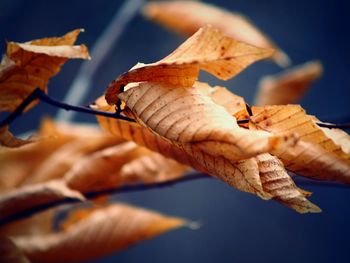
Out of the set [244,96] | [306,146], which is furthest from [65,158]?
[244,96]

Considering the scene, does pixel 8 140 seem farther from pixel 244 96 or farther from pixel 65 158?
pixel 244 96

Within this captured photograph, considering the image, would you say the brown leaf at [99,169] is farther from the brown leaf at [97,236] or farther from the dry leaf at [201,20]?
the dry leaf at [201,20]

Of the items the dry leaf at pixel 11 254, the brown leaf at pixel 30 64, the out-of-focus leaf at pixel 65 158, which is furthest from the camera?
the out-of-focus leaf at pixel 65 158

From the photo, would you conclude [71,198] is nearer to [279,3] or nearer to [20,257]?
[20,257]

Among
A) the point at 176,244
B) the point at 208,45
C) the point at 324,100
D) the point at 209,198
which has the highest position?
the point at 208,45

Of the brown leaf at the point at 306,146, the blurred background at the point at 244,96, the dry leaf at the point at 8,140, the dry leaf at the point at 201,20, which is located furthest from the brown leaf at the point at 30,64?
the blurred background at the point at 244,96

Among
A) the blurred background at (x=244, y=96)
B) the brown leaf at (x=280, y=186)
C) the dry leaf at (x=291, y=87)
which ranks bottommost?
the blurred background at (x=244, y=96)

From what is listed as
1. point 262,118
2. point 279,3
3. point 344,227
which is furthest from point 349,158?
point 279,3
